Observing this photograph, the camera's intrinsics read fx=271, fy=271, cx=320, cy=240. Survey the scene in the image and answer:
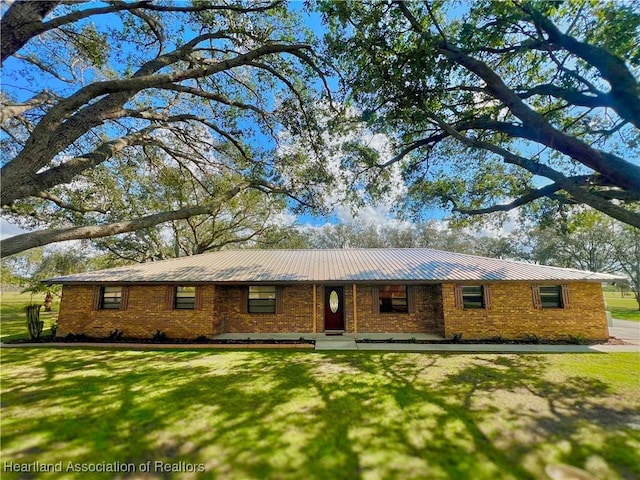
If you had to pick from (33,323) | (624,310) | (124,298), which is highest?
(124,298)

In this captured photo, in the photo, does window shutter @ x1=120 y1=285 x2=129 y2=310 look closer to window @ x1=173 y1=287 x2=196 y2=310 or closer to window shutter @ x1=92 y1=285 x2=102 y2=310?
window shutter @ x1=92 y1=285 x2=102 y2=310

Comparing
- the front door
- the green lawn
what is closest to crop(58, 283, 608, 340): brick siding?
the front door

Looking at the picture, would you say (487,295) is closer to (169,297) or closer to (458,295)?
(458,295)

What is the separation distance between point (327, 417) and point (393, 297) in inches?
321

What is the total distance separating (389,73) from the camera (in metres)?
7.28

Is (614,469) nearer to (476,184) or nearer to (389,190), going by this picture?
(389,190)

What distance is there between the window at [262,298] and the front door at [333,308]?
240 cm

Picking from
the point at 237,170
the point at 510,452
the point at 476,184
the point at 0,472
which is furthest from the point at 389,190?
the point at 0,472

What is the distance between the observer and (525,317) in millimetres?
11070

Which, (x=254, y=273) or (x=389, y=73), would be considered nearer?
(x=389, y=73)

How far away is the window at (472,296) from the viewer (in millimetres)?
11359

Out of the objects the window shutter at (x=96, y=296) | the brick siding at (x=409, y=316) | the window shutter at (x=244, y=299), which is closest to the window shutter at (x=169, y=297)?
the window shutter at (x=244, y=299)

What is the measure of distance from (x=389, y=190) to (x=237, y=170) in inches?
248

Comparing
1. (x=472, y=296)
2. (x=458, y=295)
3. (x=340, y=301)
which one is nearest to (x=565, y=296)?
(x=472, y=296)
